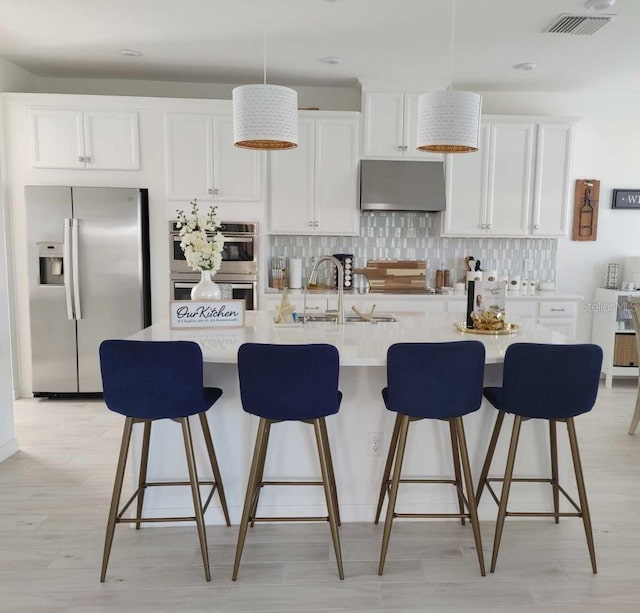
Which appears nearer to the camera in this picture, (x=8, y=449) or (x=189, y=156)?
(x=8, y=449)

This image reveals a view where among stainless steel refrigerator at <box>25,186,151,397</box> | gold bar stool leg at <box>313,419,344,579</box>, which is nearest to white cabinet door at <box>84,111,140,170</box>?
stainless steel refrigerator at <box>25,186,151,397</box>

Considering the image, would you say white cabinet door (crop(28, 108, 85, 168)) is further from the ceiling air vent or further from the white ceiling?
the ceiling air vent

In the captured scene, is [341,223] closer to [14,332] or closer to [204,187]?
[204,187]

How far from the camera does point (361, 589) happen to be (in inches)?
86.0

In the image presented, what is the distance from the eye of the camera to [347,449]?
266 centimetres

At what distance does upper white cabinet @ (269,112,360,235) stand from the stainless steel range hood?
4.9 inches

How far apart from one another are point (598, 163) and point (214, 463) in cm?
493

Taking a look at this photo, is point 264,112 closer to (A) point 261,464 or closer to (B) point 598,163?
(A) point 261,464

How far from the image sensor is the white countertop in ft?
7.51

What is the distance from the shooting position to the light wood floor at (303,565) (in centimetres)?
211

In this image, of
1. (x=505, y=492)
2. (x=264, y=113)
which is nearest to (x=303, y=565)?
(x=505, y=492)

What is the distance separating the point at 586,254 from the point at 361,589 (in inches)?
179

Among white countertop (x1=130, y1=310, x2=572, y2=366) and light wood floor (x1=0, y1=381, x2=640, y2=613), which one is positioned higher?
white countertop (x1=130, y1=310, x2=572, y2=366)

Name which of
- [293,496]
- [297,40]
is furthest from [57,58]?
[293,496]
